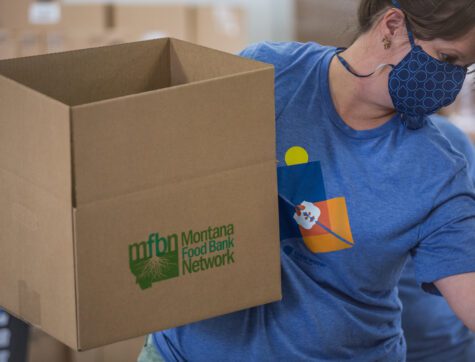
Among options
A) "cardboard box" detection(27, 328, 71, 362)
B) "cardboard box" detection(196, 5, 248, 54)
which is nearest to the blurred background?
"cardboard box" detection(196, 5, 248, 54)

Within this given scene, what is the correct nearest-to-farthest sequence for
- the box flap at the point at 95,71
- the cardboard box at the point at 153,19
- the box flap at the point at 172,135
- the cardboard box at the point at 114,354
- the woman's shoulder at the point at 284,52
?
the box flap at the point at 172,135 < the box flap at the point at 95,71 < the woman's shoulder at the point at 284,52 < the cardboard box at the point at 114,354 < the cardboard box at the point at 153,19

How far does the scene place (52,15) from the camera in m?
3.96

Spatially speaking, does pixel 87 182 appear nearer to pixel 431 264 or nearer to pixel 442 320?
pixel 431 264

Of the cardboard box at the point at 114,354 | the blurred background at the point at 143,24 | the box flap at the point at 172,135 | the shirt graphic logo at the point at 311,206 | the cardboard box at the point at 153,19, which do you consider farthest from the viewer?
the cardboard box at the point at 153,19

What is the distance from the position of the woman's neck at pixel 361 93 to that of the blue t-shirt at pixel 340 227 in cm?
2

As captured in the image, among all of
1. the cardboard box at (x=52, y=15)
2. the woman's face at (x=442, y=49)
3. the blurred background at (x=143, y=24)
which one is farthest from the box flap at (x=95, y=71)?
the cardboard box at (x=52, y=15)

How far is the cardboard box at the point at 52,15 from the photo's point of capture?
12.8ft

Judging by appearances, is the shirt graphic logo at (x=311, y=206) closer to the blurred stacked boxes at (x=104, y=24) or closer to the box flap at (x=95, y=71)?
the box flap at (x=95, y=71)

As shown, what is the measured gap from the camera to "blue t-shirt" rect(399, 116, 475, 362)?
6.72 ft

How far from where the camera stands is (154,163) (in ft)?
3.76

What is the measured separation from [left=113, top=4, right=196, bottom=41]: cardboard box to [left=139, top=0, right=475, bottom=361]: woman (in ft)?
Answer: 8.72

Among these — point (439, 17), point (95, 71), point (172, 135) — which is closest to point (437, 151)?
point (439, 17)

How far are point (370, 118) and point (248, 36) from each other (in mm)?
3195

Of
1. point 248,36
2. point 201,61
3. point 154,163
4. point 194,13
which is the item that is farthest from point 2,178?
point 248,36
